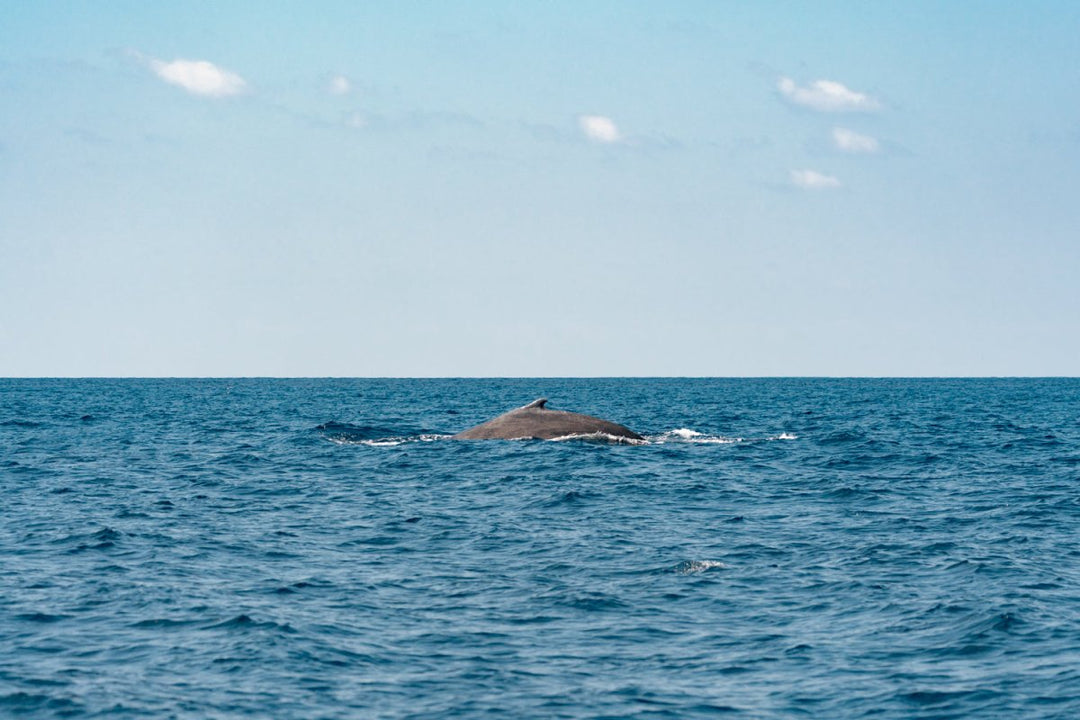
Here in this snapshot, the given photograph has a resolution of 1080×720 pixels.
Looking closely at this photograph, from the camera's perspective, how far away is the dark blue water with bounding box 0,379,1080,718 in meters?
13.5

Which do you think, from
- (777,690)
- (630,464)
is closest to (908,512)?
(630,464)

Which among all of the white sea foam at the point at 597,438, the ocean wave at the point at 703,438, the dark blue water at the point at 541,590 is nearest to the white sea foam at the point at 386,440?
the white sea foam at the point at 597,438

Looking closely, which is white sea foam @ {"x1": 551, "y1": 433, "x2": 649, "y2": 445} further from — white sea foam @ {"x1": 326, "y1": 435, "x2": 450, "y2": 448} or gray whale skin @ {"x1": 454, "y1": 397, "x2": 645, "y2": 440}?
white sea foam @ {"x1": 326, "y1": 435, "x2": 450, "y2": 448}

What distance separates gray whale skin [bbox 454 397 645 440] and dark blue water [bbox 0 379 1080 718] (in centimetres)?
465

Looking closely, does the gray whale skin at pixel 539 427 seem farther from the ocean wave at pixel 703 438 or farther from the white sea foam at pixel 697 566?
the white sea foam at pixel 697 566

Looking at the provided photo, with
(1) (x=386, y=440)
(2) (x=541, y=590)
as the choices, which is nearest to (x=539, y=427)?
(1) (x=386, y=440)

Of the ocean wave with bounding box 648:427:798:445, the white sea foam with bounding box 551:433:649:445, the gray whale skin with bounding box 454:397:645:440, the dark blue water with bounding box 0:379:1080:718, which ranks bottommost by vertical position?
the dark blue water with bounding box 0:379:1080:718

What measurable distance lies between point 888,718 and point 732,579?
6923 mm

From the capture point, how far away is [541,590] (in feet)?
61.4

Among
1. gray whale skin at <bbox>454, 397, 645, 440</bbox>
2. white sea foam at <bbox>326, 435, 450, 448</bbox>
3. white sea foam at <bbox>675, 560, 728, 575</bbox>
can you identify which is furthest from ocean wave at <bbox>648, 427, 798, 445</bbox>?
white sea foam at <bbox>675, 560, 728, 575</bbox>

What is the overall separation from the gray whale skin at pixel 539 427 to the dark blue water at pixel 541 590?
183 inches

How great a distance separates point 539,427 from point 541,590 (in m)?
24.7

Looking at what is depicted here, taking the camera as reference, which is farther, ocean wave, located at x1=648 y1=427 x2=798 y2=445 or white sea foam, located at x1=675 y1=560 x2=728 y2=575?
ocean wave, located at x1=648 y1=427 x2=798 y2=445

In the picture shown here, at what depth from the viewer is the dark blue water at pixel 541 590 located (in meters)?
13.5
